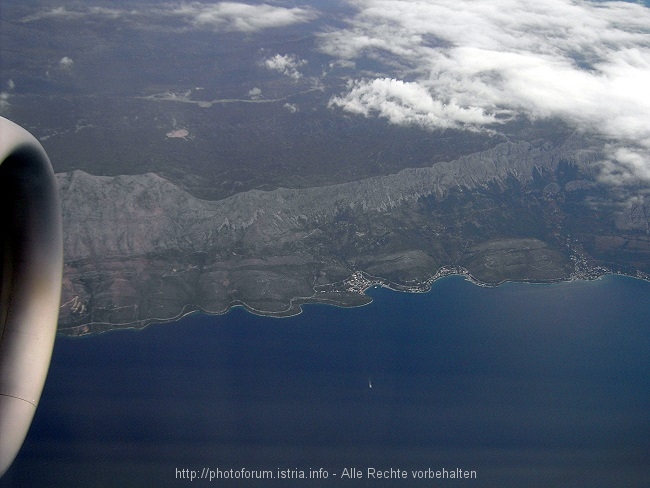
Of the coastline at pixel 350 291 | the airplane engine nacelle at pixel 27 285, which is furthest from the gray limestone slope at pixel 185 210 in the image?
the airplane engine nacelle at pixel 27 285

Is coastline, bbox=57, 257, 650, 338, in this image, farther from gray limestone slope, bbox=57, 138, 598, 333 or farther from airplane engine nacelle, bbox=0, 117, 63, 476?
airplane engine nacelle, bbox=0, 117, 63, 476

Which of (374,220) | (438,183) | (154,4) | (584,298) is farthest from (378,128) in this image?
(154,4)

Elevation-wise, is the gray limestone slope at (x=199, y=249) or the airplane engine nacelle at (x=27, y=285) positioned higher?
the airplane engine nacelle at (x=27, y=285)

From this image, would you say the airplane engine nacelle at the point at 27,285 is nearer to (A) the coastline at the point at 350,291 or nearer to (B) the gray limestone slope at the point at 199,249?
(A) the coastline at the point at 350,291

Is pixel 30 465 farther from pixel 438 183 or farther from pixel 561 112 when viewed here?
pixel 561 112

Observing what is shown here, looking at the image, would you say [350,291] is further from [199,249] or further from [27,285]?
[27,285]

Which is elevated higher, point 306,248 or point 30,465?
point 30,465

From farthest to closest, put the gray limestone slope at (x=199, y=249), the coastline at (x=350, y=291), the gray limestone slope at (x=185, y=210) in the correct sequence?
the gray limestone slope at (x=185, y=210) → the gray limestone slope at (x=199, y=249) → the coastline at (x=350, y=291)

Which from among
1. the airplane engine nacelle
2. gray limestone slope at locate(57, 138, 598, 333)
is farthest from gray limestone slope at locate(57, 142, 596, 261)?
the airplane engine nacelle

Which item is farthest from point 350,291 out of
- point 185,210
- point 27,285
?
point 27,285
